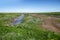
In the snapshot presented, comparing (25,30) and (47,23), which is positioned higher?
(47,23)

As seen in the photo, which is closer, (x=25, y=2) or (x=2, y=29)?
(x=2, y=29)

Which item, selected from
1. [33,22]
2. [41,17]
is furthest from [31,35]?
[41,17]

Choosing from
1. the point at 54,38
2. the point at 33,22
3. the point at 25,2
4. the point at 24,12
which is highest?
the point at 25,2

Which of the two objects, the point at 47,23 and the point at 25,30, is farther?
the point at 47,23

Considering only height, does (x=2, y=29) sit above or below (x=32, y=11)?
below

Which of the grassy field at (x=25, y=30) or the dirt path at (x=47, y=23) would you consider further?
the dirt path at (x=47, y=23)

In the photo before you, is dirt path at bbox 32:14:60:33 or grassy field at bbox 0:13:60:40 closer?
grassy field at bbox 0:13:60:40

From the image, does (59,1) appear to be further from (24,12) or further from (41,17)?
(24,12)
